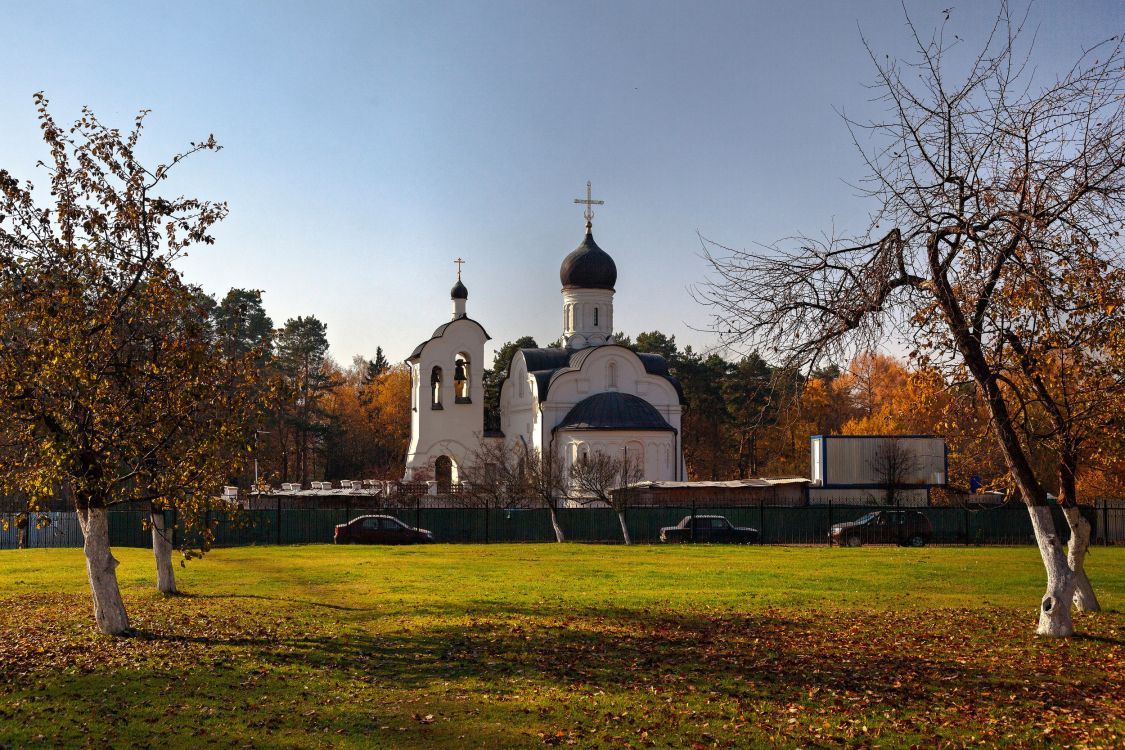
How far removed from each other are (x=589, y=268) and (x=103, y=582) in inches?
1916

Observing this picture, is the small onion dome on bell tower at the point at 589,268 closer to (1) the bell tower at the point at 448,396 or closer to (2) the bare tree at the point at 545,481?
(1) the bell tower at the point at 448,396

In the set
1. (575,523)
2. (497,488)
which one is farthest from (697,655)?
(497,488)

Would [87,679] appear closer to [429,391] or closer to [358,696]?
[358,696]

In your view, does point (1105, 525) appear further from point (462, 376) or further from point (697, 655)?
point (462, 376)

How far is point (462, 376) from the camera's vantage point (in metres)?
59.2

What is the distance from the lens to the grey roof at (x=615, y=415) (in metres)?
51.9

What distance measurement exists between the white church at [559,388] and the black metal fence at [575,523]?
1293 centimetres

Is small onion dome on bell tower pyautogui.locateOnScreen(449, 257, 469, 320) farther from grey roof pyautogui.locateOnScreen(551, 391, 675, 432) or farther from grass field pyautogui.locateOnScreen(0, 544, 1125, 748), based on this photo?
grass field pyautogui.locateOnScreen(0, 544, 1125, 748)

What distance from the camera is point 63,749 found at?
8688 mm

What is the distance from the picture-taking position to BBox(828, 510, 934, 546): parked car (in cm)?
3472

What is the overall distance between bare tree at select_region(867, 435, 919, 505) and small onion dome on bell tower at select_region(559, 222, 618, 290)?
22.1m

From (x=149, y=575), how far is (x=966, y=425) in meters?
23.1

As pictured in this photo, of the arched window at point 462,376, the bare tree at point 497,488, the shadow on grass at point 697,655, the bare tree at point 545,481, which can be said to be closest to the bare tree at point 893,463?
the bare tree at point 545,481

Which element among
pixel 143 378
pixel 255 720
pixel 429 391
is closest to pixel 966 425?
pixel 143 378
